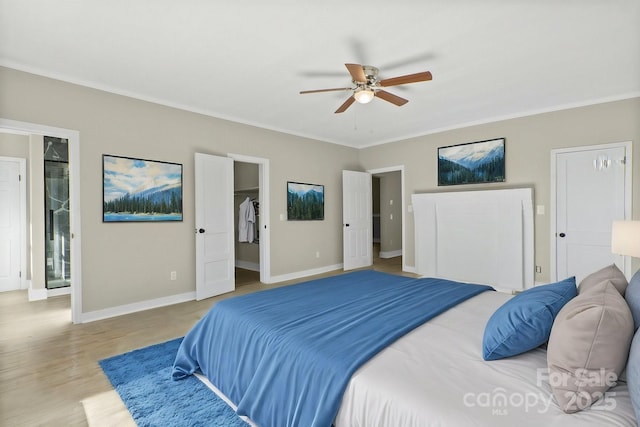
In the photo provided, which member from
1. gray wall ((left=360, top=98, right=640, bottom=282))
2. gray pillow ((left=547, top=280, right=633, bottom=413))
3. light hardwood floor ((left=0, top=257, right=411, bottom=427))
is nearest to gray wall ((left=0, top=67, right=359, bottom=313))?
light hardwood floor ((left=0, top=257, right=411, bottom=427))

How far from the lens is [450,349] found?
142 centimetres

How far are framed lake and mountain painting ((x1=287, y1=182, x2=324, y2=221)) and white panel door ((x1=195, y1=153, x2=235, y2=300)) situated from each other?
1.25 metres

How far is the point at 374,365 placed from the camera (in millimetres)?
1314

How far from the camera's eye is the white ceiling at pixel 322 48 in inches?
90.1

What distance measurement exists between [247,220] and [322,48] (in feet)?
13.5

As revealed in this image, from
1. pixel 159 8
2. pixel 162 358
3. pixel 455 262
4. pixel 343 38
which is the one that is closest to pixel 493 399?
pixel 162 358

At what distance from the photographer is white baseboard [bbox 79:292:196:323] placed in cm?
349

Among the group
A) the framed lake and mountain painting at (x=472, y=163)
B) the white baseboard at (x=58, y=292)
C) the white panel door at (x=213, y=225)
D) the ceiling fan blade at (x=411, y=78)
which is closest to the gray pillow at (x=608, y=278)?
the ceiling fan blade at (x=411, y=78)

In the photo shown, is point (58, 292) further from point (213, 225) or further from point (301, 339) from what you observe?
point (301, 339)

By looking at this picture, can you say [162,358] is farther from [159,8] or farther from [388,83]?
[388,83]

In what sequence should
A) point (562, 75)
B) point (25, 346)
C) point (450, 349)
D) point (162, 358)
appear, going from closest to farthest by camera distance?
point (450, 349), point (162, 358), point (25, 346), point (562, 75)

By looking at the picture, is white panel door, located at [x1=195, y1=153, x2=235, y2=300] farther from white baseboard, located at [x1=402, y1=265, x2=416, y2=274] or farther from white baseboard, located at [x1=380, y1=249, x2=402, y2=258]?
white baseboard, located at [x1=380, y1=249, x2=402, y2=258]

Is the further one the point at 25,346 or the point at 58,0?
the point at 25,346

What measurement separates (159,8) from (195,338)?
238cm
